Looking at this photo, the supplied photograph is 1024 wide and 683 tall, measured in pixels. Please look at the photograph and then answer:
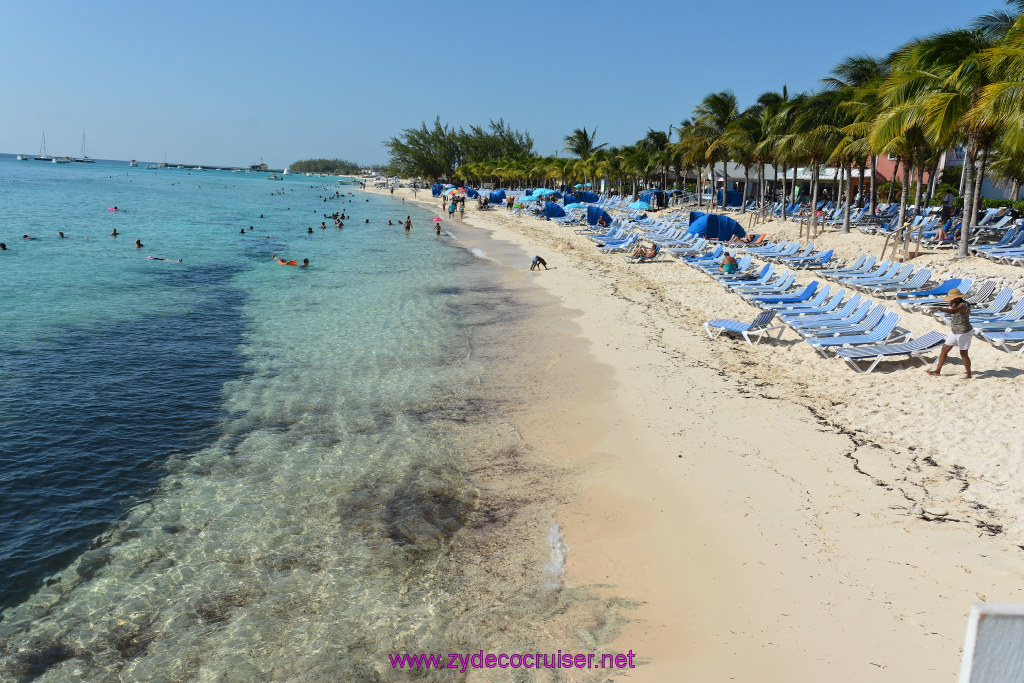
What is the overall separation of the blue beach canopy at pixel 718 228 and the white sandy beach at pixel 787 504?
12.2m

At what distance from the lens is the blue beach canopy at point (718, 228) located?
23.9 meters

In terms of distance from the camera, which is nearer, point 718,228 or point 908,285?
point 908,285

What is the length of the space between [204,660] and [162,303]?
49.1 feet

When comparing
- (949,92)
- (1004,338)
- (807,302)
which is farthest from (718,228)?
(1004,338)

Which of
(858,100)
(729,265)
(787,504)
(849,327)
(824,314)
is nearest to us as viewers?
(787,504)

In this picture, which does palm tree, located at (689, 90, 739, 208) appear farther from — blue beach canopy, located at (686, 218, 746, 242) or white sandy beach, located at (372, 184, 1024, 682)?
white sandy beach, located at (372, 184, 1024, 682)

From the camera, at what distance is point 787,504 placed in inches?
256

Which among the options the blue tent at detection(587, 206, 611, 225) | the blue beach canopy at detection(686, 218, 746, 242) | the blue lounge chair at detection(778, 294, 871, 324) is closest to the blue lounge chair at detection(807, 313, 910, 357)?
the blue lounge chair at detection(778, 294, 871, 324)

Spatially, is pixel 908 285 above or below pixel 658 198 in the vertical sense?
below

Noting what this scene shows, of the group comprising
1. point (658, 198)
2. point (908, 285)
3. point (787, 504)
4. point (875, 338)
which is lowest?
point (787, 504)

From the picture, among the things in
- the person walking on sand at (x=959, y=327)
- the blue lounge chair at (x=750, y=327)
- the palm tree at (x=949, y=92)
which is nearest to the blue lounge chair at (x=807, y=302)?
the blue lounge chair at (x=750, y=327)

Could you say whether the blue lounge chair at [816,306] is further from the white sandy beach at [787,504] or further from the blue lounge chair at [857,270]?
the blue lounge chair at [857,270]

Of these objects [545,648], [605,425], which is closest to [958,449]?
[605,425]

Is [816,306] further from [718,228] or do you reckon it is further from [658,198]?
[658,198]
